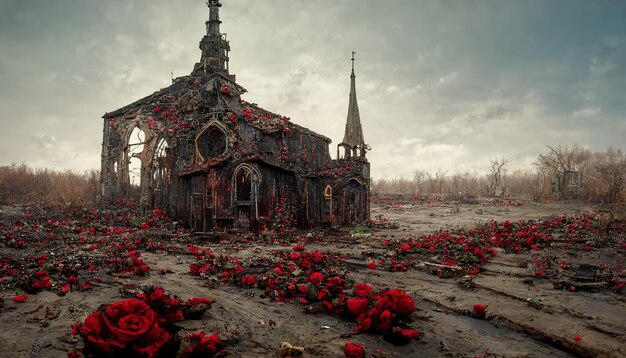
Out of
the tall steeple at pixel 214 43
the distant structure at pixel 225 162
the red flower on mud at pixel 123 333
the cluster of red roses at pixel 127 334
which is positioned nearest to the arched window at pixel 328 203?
the distant structure at pixel 225 162

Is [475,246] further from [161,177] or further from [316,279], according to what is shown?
[161,177]

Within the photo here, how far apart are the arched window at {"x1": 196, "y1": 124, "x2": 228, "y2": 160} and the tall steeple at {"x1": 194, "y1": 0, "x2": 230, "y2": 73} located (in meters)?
11.8

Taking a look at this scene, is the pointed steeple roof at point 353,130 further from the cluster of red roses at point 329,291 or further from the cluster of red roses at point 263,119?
the cluster of red roses at point 329,291

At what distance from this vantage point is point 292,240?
1363 cm

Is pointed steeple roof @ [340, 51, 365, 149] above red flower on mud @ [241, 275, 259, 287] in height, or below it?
above

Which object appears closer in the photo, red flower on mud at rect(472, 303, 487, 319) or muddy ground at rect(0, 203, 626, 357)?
muddy ground at rect(0, 203, 626, 357)

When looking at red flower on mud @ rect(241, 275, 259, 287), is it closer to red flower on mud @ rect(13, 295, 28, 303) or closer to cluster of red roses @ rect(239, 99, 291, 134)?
red flower on mud @ rect(13, 295, 28, 303)

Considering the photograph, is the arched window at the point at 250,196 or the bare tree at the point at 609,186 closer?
the arched window at the point at 250,196

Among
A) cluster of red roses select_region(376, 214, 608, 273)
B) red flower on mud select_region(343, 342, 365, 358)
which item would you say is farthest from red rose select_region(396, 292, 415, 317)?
cluster of red roses select_region(376, 214, 608, 273)

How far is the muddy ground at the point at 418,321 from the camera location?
425 centimetres

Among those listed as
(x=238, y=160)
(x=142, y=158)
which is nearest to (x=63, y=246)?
(x=238, y=160)

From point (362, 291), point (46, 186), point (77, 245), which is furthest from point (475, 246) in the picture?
point (46, 186)

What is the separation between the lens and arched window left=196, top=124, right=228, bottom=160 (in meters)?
19.0

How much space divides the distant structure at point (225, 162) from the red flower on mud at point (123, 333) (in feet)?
37.1
